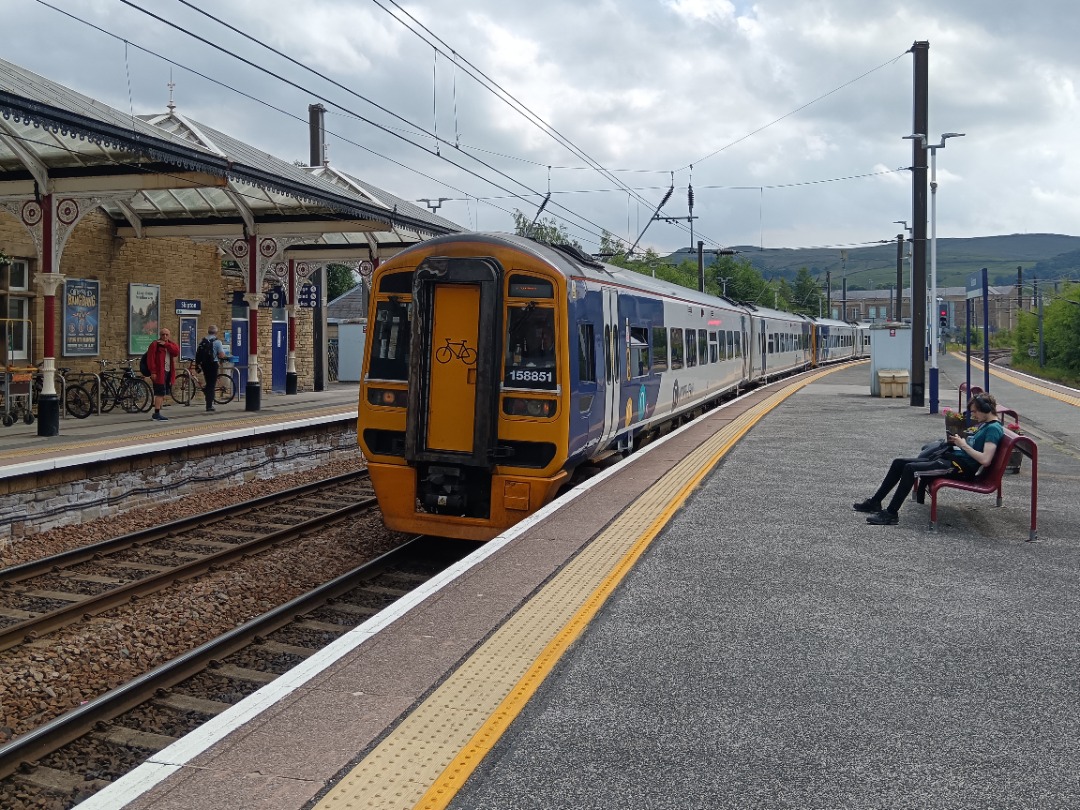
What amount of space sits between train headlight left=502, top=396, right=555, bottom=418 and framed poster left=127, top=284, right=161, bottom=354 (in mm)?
12864

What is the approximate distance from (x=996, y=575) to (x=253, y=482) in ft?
35.9

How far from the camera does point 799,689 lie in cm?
442

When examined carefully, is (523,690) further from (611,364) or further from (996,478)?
(611,364)

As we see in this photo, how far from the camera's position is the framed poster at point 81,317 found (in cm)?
1791

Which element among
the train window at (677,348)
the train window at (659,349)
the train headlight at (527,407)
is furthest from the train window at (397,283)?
the train window at (677,348)

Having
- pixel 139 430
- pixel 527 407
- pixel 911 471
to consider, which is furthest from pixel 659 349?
pixel 139 430

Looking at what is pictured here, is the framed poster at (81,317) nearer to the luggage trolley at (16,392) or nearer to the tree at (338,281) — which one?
the luggage trolley at (16,392)

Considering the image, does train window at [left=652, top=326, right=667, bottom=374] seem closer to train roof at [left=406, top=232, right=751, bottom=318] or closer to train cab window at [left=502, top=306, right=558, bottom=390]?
train roof at [left=406, top=232, right=751, bottom=318]

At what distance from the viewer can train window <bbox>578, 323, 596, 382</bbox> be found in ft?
30.9

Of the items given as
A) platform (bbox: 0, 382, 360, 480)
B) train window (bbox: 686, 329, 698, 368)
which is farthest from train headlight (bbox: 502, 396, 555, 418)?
train window (bbox: 686, 329, 698, 368)

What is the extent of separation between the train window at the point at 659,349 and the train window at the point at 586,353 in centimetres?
352

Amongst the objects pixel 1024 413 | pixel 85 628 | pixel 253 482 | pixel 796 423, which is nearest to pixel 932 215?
pixel 1024 413

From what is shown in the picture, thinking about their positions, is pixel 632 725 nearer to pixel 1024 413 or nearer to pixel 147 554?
pixel 147 554

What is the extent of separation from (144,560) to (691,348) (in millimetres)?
10057
